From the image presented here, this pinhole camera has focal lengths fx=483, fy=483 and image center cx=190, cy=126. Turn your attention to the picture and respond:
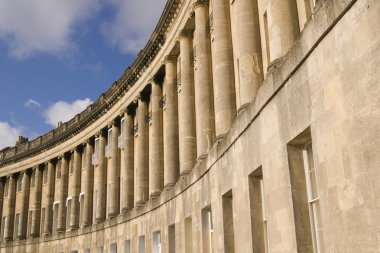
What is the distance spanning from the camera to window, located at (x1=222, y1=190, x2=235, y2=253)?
566 inches

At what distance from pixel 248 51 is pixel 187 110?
28.5ft

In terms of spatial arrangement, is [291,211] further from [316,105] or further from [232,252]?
[232,252]

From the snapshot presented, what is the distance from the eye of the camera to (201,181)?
17828 mm

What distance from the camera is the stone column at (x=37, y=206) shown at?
46.6 m

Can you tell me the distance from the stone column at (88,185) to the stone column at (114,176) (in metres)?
5.12

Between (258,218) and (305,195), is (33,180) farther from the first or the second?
(305,195)

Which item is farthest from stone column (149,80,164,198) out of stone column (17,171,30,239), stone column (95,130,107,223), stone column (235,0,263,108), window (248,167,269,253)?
stone column (17,171,30,239)

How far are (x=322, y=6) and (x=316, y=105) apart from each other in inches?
65.1

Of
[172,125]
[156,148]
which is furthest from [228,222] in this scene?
[156,148]

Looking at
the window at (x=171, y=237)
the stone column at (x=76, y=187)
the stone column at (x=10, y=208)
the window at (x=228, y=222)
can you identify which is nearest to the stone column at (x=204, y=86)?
the window at (x=228, y=222)

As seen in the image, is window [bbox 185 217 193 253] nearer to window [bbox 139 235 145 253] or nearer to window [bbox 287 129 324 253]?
window [bbox 139 235 145 253]

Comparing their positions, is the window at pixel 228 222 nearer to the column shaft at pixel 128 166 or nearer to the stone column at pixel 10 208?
the column shaft at pixel 128 166

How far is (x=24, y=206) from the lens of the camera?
161ft

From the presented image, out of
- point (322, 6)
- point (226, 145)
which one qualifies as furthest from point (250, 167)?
point (322, 6)
